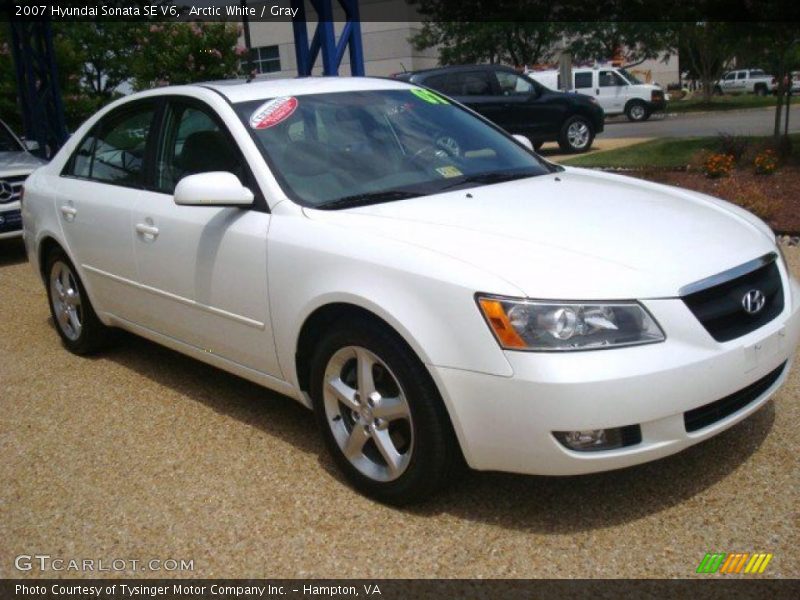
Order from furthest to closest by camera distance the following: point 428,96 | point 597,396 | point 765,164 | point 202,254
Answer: point 765,164
point 428,96
point 202,254
point 597,396

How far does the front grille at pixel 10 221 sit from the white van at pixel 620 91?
75.9ft

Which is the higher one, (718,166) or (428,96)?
(428,96)

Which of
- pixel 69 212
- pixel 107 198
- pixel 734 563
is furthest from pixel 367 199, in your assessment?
pixel 69 212

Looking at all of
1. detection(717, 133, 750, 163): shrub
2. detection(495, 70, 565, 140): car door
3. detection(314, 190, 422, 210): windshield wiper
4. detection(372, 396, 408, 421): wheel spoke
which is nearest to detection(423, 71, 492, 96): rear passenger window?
detection(495, 70, 565, 140): car door

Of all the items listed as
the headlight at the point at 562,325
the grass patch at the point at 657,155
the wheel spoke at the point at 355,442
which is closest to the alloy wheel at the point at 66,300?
the wheel spoke at the point at 355,442

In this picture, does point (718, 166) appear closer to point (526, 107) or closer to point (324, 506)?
point (324, 506)

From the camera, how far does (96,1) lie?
18.9 m

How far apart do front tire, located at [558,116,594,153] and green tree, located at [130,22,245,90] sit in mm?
7391

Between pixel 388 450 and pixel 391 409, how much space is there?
169 millimetres

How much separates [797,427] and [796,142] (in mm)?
9688

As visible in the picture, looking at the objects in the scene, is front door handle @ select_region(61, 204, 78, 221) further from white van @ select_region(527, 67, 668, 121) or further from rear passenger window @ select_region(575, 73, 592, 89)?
rear passenger window @ select_region(575, 73, 592, 89)

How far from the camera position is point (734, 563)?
2.79 metres

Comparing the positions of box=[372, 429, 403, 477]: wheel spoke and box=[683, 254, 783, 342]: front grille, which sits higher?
box=[683, 254, 783, 342]: front grille

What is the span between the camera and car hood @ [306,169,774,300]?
287cm
